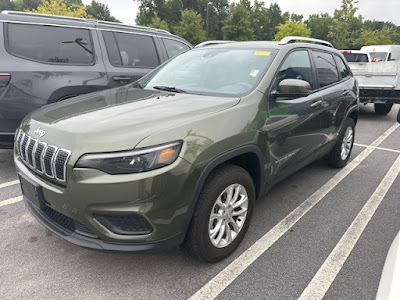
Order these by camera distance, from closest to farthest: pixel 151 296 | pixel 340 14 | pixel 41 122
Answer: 1. pixel 151 296
2. pixel 41 122
3. pixel 340 14

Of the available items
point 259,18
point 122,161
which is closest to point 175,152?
point 122,161

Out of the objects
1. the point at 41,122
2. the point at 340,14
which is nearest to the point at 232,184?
the point at 41,122

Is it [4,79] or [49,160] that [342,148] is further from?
[4,79]

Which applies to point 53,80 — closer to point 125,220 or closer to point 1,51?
point 1,51

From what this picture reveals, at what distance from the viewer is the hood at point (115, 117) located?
192cm

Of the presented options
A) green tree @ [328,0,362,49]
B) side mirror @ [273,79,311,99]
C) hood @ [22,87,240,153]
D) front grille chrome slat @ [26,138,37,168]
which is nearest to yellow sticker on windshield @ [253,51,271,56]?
side mirror @ [273,79,311,99]

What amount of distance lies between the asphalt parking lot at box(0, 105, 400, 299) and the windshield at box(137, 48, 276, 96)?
1.35 meters

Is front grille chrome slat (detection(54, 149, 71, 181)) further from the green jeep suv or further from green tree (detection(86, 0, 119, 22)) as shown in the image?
green tree (detection(86, 0, 119, 22))

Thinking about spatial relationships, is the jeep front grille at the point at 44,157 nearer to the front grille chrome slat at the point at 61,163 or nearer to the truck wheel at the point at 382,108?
the front grille chrome slat at the point at 61,163

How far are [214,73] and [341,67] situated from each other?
232cm

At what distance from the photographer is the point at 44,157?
2.04 m

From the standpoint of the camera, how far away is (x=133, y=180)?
1837 millimetres

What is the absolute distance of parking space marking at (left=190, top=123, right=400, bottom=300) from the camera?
219 centimetres

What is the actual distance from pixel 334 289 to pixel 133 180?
1609mm
